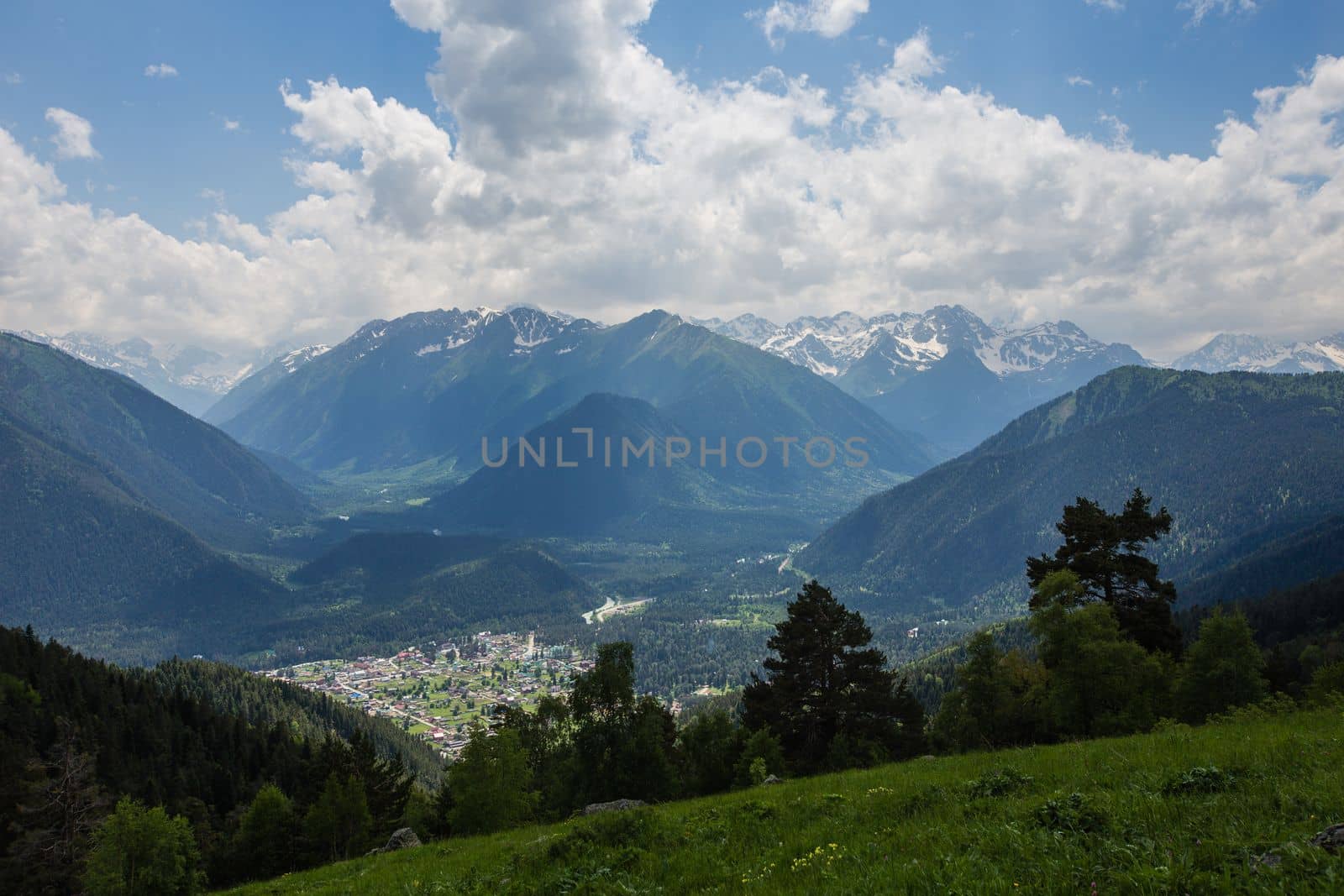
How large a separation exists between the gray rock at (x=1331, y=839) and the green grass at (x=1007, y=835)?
23 centimetres

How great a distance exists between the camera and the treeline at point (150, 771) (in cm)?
3869

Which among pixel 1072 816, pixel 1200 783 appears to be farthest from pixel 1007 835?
pixel 1200 783

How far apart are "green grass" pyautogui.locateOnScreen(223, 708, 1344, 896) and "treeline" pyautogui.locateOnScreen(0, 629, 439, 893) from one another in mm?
31813

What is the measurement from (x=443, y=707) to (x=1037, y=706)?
166 m

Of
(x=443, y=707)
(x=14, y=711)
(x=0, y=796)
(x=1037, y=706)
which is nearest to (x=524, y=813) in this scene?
(x=1037, y=706)

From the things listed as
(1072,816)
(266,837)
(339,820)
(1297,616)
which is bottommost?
(1297,616)

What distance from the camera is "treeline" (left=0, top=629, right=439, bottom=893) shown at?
38688 mm

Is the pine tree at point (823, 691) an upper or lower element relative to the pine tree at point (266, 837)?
upper

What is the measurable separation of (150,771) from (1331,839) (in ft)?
347

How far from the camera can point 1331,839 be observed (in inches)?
292

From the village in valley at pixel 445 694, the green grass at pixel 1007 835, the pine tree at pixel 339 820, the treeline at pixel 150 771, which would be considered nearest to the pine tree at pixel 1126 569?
the green grass at pixel 1007 835

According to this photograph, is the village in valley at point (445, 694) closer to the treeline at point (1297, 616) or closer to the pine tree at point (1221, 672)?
the treeline at point (1297, 616)

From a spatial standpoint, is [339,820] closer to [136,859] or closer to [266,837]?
[266,837]

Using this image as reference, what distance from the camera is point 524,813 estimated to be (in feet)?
132
